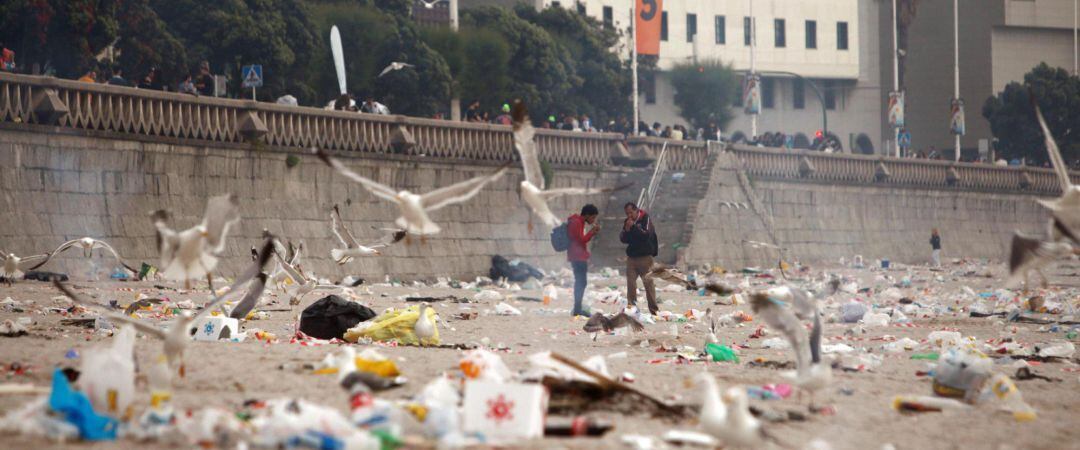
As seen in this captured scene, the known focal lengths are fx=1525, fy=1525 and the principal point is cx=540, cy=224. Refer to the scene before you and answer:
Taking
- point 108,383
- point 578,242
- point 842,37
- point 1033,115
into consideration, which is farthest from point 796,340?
point 842,37

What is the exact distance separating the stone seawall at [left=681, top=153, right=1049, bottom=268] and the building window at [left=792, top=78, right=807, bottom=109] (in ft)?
53.9

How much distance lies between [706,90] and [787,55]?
→ 792 centimetres

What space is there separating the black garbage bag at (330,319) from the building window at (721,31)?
6123cm

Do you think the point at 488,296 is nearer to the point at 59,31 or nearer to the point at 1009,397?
the point at 59,31

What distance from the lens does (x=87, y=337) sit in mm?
14539

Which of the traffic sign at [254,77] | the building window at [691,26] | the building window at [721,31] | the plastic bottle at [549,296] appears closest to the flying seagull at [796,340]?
the plastic bottle at [549,296]

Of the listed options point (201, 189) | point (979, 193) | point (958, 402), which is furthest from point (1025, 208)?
point (958, 402)

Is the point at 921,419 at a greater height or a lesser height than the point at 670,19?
lesser

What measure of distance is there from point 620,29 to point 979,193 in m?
18.8

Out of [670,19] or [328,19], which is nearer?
[328,19]

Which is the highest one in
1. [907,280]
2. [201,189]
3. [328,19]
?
[328,19]

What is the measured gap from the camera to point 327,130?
33.4 m

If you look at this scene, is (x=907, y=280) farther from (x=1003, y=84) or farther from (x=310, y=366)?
(x=1003, y=84)

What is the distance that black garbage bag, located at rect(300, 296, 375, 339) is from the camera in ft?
51.2
